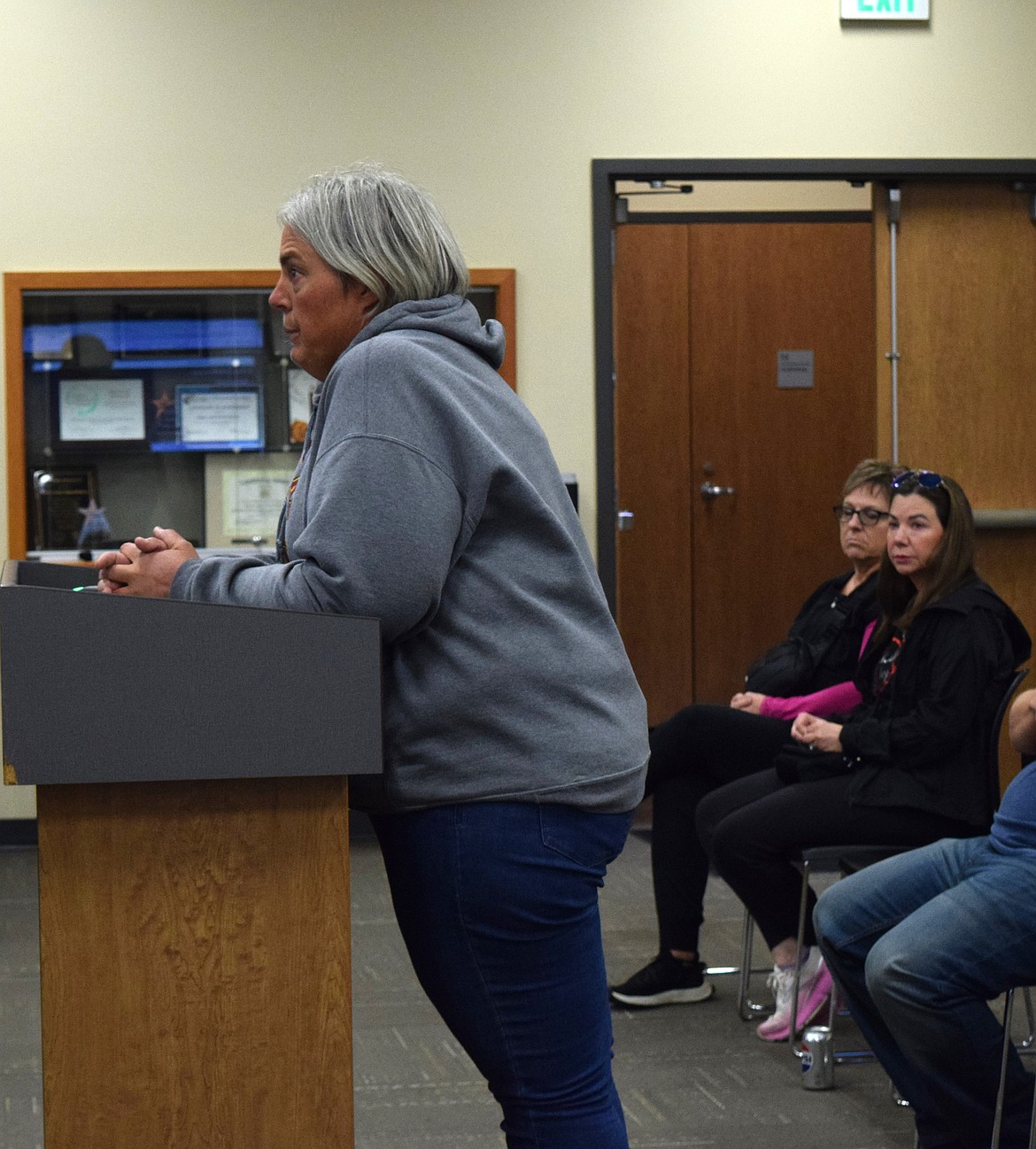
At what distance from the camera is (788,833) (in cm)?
293

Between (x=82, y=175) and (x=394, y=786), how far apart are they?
4017mm

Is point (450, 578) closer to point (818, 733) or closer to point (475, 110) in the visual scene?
point (818, 733)

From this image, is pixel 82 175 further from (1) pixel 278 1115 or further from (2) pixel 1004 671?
(1) pixel 278 1115

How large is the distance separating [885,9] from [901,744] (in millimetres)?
3229

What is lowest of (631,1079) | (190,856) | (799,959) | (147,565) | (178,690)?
(631,1079)

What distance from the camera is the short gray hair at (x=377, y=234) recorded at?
1.45 meters

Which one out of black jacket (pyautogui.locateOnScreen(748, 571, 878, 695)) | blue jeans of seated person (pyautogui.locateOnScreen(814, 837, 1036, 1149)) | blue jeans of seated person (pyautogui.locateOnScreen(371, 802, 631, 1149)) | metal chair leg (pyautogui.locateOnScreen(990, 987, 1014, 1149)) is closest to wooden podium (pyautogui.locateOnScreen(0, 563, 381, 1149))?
blue jeans of seated person (pyautogui.locateOnScreen(371, 802, 631, 1149))

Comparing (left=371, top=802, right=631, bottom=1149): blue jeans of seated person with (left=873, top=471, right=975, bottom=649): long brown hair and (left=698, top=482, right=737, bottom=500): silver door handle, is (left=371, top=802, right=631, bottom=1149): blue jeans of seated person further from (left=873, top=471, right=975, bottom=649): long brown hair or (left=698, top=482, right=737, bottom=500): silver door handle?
(left=698, top=482, right=737, bottom=500): silver door handle

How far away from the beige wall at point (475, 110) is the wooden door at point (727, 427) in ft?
5.27

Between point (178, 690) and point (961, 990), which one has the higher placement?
point (178, 690)

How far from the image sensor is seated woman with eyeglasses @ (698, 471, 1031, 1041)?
110 inches

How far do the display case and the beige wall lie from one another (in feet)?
0.37

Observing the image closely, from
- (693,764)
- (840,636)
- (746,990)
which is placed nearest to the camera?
(746,990)

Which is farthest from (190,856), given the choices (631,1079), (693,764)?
(693,764)
